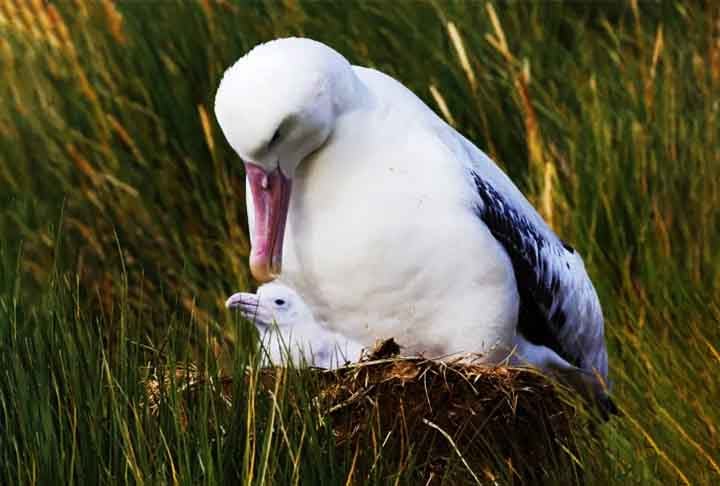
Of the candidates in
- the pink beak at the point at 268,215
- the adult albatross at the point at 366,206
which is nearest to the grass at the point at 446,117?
the pink beak at the point at 268,215

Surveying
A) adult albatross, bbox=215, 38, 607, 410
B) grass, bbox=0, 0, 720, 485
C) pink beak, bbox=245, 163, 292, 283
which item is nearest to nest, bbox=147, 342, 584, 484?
grass, bbox=0, 0, 720, 485

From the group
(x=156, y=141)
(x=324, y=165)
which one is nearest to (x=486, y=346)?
(x=324, y=165)

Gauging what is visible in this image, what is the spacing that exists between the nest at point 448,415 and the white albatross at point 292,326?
1.34 feet

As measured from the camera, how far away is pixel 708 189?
5070 mm

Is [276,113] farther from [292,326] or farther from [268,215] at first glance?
[292,326]

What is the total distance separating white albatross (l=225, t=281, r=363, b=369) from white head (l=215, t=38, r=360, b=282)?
293 mm

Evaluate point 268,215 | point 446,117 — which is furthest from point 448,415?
point 446,117

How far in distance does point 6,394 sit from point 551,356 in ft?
4.99

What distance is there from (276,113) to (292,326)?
766 millimetres

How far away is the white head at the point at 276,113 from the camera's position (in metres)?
3.62

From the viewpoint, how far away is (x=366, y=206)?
3.78m

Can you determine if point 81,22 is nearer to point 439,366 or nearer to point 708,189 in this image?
point 708,189

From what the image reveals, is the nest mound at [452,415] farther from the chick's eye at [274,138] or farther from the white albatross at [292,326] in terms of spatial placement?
the chick's eye at [274,138]

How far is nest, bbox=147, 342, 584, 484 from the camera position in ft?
11.5
